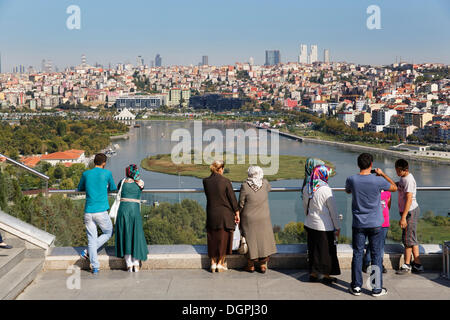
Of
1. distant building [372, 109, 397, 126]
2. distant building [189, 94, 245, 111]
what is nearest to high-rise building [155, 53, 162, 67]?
distant building [189, 94, 245, 111]

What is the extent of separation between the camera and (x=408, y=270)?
5.64 feet

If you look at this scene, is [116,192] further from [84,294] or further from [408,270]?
[408,270]

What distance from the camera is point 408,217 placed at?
172 cm

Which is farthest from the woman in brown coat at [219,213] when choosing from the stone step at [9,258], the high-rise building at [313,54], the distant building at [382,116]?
the high-rise building at [313,54]

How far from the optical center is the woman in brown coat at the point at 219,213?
168cm

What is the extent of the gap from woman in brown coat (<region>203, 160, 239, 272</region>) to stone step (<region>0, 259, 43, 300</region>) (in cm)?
60

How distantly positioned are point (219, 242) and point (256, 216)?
0.52ft

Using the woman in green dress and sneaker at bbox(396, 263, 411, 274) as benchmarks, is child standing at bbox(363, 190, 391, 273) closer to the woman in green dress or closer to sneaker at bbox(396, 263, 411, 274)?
sneaker at bbox(396, 263, 411, 274)

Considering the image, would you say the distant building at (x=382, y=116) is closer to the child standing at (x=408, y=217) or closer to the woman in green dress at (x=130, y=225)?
the child standing at (x=408, y=217)

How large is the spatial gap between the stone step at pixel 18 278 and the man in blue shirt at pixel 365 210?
1.03 meters

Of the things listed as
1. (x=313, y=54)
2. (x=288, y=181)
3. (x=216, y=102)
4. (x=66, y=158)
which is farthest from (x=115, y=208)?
(x=313, y=54)

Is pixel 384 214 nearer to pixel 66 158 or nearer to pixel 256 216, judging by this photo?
pixel 256 216

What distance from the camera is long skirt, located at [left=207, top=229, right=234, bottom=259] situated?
1.72 m
